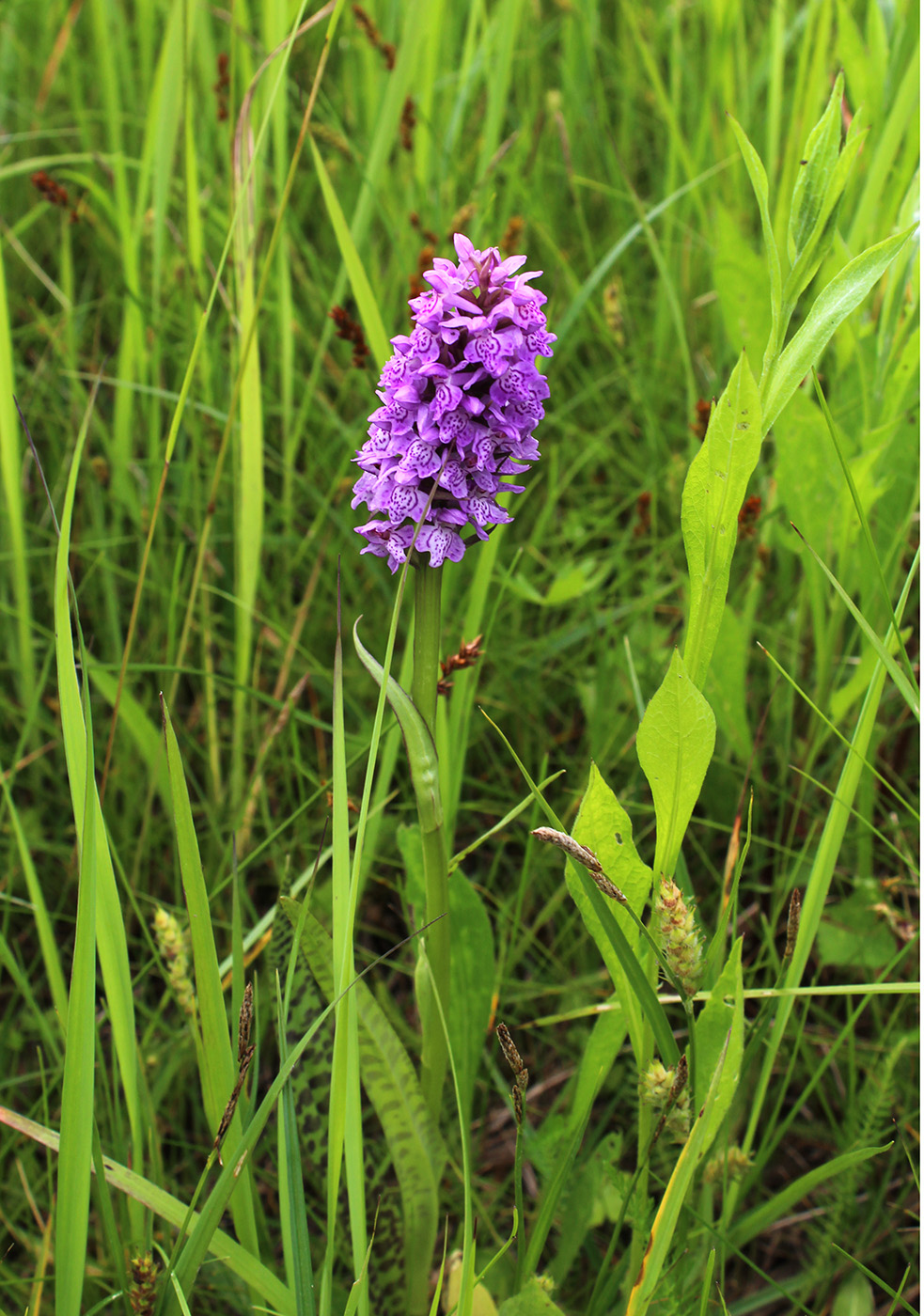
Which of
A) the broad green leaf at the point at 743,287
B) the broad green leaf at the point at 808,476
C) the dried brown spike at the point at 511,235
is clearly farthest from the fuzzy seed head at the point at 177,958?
the broad green leaf at the point at 743,287

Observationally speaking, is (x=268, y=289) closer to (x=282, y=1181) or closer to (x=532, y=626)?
(x=532, y=626)

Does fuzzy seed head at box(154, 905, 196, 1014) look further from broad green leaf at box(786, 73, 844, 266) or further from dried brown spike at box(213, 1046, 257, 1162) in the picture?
broad green leaf at box(786, 73, 844, 266)

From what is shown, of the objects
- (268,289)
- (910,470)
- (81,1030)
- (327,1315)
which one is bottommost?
(327,1315)

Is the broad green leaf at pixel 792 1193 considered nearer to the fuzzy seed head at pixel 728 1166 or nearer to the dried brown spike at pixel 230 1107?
the fuzzy seed head at pixel 728 1166

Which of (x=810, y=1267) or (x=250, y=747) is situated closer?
(x=810, y=1267)

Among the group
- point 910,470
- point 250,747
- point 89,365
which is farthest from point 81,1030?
point 89,365

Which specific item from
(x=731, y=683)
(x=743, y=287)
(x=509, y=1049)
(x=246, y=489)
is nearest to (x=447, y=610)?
(x=246, y=489)
